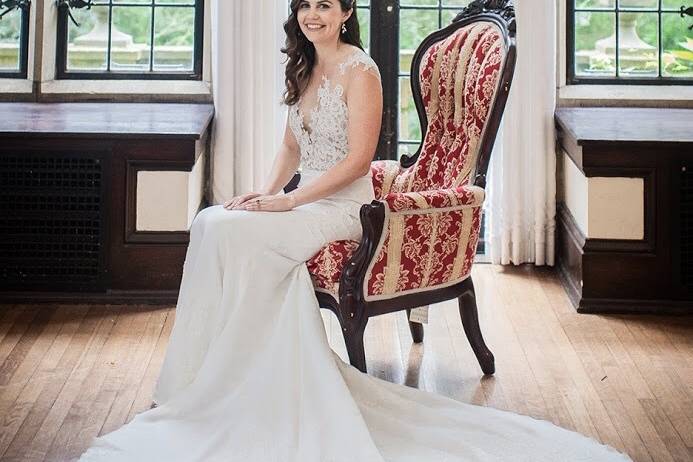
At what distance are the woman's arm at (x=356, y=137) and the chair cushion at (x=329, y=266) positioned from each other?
18 cm

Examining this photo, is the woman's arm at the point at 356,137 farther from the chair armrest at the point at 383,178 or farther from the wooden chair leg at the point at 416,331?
the wooden chair leg at the point at 416,331

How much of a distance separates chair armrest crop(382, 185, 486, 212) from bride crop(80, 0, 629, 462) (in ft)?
0.61

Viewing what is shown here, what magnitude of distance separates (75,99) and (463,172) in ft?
8.03

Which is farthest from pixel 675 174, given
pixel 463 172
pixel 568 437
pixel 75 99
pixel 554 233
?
pixel 75 99

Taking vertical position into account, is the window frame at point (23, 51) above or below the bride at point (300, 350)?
→ above

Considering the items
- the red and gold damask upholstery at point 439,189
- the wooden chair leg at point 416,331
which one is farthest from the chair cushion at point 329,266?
the wooden chair leg at point 416,331

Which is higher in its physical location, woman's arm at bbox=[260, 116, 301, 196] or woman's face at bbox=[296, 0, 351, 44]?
woman's face at bbox=[296, 0, 351, 44]

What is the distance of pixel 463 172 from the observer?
3.82m

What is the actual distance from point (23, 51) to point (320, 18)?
253 cm

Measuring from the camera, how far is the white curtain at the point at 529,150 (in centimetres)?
534

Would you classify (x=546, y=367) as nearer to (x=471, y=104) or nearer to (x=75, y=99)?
(x=471, y=104)

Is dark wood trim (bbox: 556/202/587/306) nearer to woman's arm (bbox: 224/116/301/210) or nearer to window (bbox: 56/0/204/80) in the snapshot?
woman's arm (bbox: 224/116/301/210)

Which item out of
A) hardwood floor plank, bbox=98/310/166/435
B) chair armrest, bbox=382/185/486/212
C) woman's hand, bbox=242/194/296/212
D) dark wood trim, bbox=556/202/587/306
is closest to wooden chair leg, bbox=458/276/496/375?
chair armrest, bbox=382/185/486/212

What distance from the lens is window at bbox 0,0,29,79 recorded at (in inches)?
221
